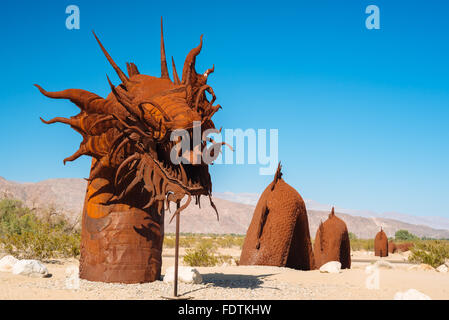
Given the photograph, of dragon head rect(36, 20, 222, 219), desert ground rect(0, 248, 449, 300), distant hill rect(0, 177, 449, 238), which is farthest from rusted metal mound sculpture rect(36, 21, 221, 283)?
distant hill rect(0, 177, 449, 238)

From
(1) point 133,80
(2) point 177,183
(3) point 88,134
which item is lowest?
(2) point 177,183

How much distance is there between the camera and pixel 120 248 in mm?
6430

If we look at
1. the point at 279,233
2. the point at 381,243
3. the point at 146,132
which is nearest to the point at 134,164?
the point at 146,132

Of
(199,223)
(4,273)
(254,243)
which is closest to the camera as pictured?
(4,273)

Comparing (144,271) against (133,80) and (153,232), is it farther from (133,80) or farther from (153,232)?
(133,80)

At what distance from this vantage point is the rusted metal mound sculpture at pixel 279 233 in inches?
395

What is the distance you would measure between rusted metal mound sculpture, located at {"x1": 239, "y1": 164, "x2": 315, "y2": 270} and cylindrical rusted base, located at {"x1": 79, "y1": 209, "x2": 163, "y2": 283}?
390 centimetres

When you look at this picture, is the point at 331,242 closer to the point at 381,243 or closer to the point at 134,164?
the point at 134,164

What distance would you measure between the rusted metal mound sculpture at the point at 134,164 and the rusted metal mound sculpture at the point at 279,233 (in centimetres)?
365
